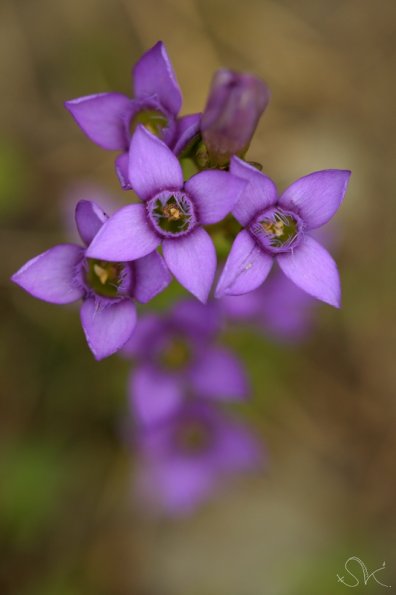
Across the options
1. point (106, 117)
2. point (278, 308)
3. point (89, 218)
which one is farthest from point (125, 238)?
point (278, 308)

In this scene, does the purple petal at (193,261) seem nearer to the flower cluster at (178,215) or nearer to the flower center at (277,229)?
the flower cluster at (178,215)

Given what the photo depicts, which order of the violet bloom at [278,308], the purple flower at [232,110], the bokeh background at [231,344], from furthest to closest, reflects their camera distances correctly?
1. the bokeh background at [231,344]
2. the violet bloom at [278,308]
3. the purple flower at [232,110]

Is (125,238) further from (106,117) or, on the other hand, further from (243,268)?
(106,117)

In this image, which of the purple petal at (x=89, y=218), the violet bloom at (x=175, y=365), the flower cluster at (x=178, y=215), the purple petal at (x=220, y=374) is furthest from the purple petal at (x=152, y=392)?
the purple petal at (x=89, y=218)

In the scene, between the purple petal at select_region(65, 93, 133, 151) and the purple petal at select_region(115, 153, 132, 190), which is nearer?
the purple petal at select_region(115, 153, 132, 190)

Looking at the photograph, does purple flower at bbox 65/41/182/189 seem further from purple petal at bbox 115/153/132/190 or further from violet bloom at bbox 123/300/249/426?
violet bloom at bbox 123/300/249/426

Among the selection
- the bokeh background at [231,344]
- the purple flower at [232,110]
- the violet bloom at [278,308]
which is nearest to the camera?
the purple flower at [232,110]

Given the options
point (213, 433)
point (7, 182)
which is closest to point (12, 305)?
point (7, 182)

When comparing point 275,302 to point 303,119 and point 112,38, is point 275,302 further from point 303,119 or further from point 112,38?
point 112,38

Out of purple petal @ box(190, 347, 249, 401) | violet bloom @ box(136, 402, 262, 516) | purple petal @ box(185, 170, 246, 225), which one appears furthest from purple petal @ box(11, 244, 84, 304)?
violet bloom @ box(136, 402, 262, 516)
